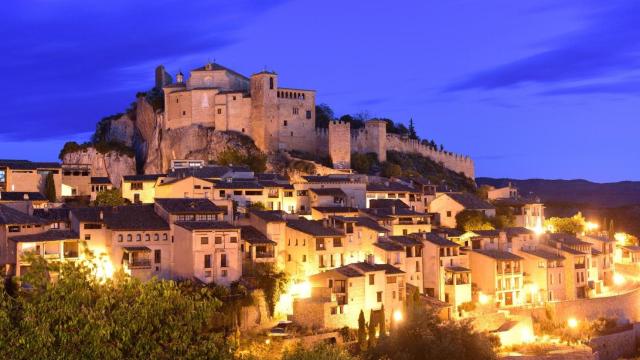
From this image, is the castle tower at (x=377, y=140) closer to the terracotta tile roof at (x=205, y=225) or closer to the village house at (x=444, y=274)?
the village house at (x=444, y=274)

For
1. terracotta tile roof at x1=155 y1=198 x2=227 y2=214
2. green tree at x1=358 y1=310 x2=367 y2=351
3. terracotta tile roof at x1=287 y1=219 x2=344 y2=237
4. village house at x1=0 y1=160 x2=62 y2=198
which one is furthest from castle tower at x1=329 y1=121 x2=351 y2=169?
green tree at x1=358 y1=310 x2=367 y2=351

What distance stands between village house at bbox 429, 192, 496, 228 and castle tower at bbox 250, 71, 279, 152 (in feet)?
48.6

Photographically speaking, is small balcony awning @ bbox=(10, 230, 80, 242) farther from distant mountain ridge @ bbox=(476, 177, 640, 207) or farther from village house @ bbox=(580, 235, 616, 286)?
distant mountain ridge @ bbox=(476, 177, 640, 207)

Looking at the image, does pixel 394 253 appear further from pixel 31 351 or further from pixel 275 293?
pixel 31 351

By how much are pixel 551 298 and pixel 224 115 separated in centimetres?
2953

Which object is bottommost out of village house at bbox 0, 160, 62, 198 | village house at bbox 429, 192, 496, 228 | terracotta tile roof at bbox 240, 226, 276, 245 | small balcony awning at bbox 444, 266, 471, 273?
small balcony awning at bbox 444, 266, 471, 273

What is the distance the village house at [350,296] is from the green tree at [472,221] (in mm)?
13757

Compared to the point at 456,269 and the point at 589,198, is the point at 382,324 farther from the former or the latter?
the point at 589,198

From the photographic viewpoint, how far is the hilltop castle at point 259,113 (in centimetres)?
Result: 6600

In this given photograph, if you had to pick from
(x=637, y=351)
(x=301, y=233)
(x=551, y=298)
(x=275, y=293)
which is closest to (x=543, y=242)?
(x=551, y=298)

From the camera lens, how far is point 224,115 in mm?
66875

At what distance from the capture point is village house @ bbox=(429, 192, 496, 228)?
56.0 meters

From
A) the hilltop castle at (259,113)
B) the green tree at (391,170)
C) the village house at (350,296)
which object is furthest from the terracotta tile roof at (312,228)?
the green tree at (391,170)

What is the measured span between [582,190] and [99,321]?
11366cm
